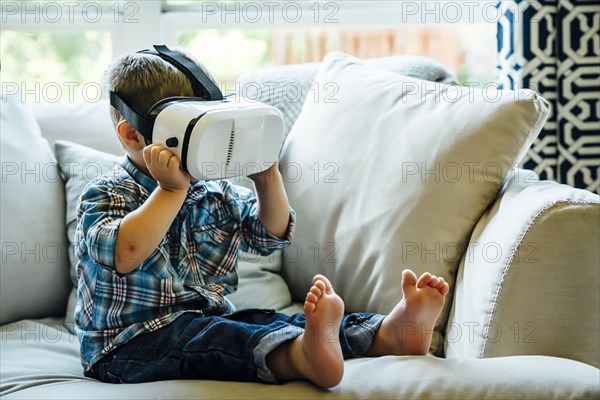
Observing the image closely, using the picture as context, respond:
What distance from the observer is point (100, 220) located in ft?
4.03

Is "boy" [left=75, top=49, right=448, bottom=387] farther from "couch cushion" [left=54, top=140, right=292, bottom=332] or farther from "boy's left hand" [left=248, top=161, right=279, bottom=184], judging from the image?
"couch cushion" [left=54, top=140, right=292, bottom=332]

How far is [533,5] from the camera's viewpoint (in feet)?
6.63

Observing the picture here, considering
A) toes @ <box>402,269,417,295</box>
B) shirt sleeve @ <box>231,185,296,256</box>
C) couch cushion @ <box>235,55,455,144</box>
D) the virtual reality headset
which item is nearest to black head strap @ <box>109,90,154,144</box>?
Result: the virtual reality headset

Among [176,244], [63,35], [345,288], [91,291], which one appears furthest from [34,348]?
[63,35]

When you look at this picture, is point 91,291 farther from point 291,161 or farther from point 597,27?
point 597,27

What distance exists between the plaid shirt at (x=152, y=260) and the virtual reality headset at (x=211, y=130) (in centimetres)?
12

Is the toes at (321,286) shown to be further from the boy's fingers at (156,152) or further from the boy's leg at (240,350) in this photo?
the boy's fingers at (156,152)

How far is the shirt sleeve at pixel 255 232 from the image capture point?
1401 millimetres

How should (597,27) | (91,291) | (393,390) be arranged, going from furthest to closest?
(597,27), (91,291), (393,390)

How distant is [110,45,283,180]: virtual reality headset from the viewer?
44.3 inches

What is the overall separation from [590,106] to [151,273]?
1.31 m

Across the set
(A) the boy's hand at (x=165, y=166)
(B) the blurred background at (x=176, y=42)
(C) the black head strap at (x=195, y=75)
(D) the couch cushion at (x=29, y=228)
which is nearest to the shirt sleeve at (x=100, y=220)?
(A) the boy's hand at (x=165, y=166)

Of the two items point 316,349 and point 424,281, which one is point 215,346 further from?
point 424,281

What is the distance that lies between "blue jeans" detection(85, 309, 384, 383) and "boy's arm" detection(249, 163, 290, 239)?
164 millimetres
